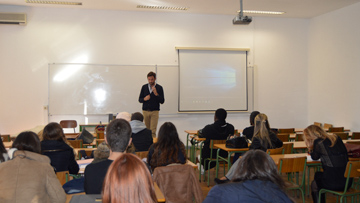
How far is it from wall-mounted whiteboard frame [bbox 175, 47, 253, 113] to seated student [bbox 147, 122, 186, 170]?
18.0 ft

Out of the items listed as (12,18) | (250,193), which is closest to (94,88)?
(12,18)

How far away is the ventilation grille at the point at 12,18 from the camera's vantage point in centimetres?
783

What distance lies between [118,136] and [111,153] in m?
0.13

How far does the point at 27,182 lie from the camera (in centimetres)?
216

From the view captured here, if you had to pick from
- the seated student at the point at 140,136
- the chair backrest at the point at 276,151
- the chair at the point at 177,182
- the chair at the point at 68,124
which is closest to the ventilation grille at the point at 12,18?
the chair at the point at 68,124

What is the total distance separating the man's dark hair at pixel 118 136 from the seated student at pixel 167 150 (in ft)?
2.59

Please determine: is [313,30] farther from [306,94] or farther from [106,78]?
[106,78]

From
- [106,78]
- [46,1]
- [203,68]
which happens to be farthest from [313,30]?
[46,1]

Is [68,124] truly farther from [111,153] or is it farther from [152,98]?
[111,153]

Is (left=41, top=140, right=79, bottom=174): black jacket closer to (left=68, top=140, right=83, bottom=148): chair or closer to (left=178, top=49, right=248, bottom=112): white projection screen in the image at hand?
(left=68, top=140, right=83, bottom=148): chair

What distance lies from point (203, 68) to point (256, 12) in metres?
1.95

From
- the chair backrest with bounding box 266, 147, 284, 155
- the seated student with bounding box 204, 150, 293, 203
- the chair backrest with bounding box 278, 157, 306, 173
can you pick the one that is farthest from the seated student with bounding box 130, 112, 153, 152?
the seated student with bounding box 204, 150, 293, 203

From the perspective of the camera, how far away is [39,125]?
26.8 ft

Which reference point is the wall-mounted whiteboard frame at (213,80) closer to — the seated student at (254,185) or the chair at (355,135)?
the chair at (355,135)
